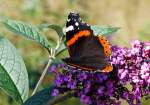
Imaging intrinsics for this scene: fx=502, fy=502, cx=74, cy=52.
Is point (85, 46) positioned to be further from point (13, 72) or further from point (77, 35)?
point (13, 72)

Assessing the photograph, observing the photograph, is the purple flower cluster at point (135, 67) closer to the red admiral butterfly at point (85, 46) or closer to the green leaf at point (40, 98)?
the red admiral butterfly at point (85, 46)

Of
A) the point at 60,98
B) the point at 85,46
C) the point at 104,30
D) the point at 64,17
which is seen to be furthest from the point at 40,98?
the point at 64,17

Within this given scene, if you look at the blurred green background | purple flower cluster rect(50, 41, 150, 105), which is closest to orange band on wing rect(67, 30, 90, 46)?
purple flower cluster rect(50, 41, 150, 105)

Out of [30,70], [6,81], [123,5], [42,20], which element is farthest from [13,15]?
[6,81]

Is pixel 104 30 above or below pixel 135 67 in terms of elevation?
above

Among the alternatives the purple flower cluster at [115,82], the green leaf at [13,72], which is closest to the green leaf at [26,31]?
the green leaf at [13,72]

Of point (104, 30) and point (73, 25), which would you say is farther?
point (104, 30)

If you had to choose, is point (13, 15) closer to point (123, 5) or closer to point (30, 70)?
point (30, 70)
